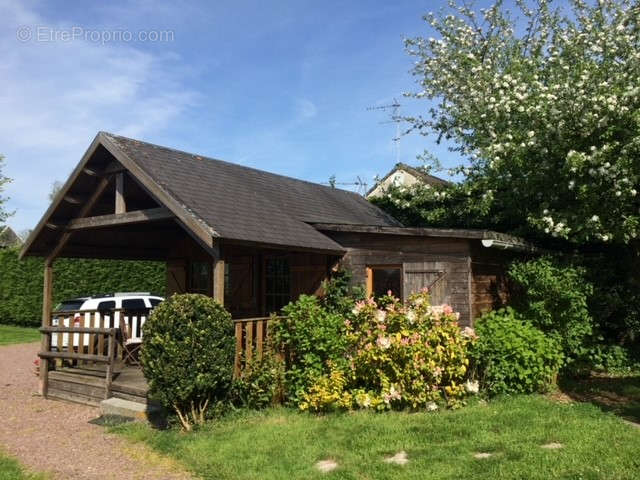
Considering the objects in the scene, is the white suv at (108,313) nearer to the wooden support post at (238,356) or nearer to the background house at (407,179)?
the wooden support post at (238,356)

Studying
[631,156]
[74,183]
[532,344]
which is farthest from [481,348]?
[74,183]

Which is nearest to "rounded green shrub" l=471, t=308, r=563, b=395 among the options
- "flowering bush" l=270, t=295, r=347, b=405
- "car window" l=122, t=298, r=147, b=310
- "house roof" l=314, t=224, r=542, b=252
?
"house roof" l=314, t=224, r=542, b=252

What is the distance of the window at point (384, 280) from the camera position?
11.2m

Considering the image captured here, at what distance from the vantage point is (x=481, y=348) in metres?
8.95

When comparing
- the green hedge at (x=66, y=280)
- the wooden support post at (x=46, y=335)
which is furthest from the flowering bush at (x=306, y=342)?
the green hedge at (x=66, y=280)

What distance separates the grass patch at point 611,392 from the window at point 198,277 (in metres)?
8.55

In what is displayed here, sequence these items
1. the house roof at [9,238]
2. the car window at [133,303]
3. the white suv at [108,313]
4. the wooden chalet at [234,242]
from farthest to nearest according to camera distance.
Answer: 1. the house roof at [9,238]
2. the car window at [133,303]
3. the white suv at [108,313]
4. the wooden chalet at [234,242]

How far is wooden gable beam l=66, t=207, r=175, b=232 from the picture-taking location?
9352 mm

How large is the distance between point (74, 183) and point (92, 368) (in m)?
3.92

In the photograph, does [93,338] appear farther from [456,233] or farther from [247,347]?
[456,233]

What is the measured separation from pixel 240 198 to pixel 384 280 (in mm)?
3256

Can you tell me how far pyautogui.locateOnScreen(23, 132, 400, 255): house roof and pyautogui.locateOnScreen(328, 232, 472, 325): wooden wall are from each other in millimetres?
514

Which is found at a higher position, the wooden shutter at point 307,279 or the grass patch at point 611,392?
the wooden shutter at point 307,279

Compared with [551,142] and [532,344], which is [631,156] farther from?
[532,344]
